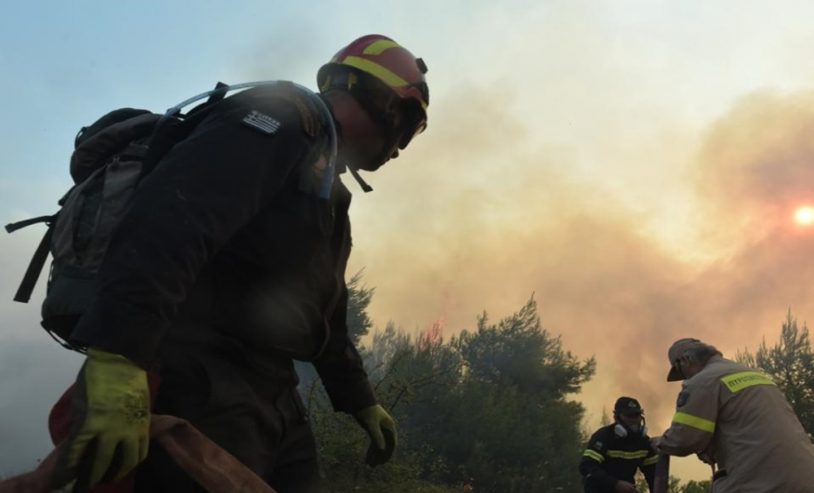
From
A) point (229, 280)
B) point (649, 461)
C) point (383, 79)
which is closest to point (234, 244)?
point (229, 280)

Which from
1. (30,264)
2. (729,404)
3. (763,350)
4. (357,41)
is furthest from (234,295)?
(763,350)

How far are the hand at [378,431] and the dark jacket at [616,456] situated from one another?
15.3 ft

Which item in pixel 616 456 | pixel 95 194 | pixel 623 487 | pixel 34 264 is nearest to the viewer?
pixel 95 194

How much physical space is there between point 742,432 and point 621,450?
2.91m

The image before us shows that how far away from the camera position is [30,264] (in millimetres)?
1827

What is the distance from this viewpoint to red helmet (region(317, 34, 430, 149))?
2.10 meters

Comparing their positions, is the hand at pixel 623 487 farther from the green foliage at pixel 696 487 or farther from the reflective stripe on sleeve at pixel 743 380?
the green foliage at pixel 696 487

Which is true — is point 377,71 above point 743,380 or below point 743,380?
below

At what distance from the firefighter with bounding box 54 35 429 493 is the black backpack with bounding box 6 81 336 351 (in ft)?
0.39

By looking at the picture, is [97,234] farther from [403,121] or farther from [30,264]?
[403,121]

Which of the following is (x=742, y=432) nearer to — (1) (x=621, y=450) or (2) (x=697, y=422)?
(2) (x=697, y=422)

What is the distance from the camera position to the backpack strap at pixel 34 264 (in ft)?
5.86

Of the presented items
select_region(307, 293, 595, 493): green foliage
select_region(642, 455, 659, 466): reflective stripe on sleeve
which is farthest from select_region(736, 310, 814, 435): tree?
select_region(642, 455, 659, 466): reflective stripe on sleeve

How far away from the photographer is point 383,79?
212 cm
